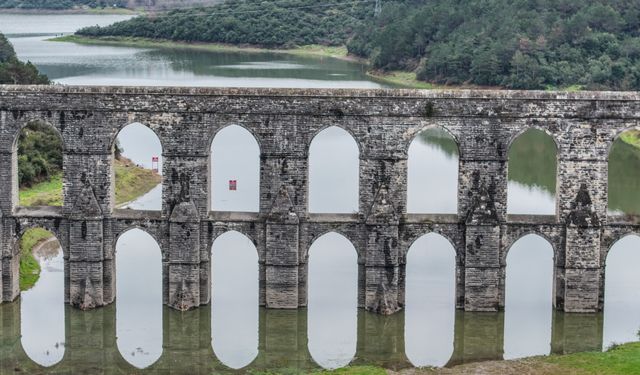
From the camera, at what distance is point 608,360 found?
3155 centimetres

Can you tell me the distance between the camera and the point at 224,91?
36.6 m

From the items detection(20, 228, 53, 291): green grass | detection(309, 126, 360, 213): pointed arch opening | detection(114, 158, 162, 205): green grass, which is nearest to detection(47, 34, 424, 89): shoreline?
detection(309, 126, 360, 213): pointed arch opening

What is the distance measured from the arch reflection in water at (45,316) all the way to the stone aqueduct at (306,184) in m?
1.18

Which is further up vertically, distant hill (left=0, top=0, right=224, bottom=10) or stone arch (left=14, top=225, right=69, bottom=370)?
distant hill (left=0, top=0, right=224, bottom=10)

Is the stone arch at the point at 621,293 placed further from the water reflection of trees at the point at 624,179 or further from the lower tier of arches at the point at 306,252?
the water reflection of trees at the point at 624,179

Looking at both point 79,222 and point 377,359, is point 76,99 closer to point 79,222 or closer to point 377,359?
point 79,222

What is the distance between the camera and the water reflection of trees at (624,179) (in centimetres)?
5194

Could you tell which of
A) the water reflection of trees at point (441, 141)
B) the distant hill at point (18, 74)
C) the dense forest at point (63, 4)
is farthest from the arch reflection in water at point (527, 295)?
the dense forest at point (63, 4)

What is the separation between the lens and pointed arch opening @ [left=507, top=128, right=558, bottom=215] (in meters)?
51.0

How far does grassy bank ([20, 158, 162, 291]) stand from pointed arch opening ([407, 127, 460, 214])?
43.0 ft

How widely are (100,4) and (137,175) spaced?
129 metres

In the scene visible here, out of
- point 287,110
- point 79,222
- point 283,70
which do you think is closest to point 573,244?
point 287,110

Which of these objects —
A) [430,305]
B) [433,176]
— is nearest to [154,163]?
[433,176]

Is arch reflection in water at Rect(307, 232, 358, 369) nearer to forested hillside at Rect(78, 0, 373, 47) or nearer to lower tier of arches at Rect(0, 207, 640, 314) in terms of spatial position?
lower tier of arches at Rect(0, 207, 640, 314)
